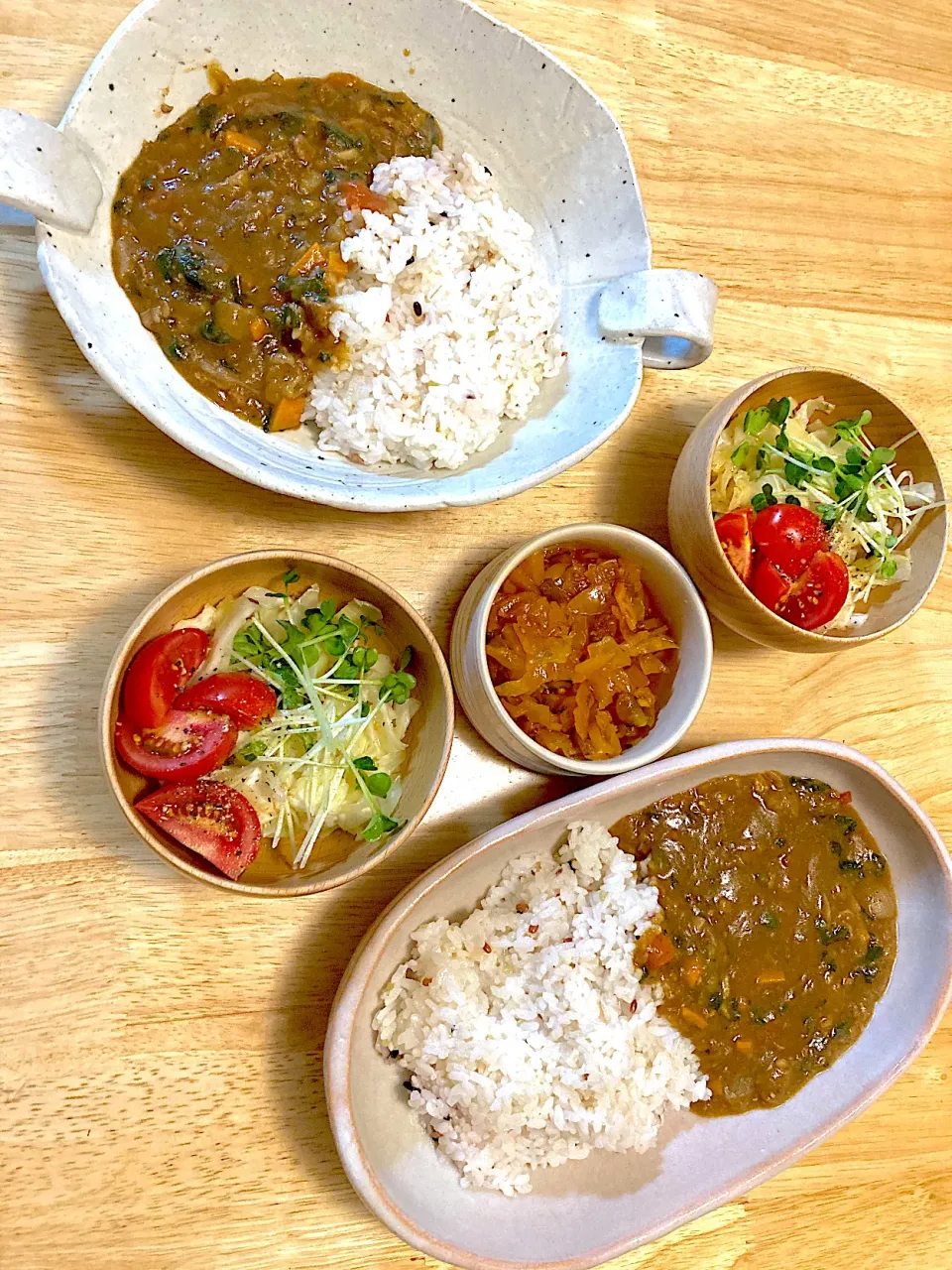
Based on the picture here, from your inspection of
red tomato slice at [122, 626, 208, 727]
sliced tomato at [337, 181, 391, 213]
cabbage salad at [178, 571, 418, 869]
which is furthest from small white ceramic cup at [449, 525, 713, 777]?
sliced tomato at [337, 181, 391, 213]

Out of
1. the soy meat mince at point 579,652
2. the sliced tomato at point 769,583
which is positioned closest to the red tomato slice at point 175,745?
the soy meat mince at point 579,652

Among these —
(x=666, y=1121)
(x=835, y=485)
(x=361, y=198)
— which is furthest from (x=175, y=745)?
(x=835, y=485)

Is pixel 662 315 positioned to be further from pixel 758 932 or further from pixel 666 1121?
pixel 666 1121

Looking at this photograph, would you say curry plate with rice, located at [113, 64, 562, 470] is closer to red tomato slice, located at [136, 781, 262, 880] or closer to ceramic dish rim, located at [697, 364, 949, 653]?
ceramic dish rim, located at [697, 364, 949, 653]

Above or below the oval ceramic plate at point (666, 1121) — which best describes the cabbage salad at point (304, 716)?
above

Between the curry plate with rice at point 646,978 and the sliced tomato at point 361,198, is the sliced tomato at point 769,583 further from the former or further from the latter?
the sliced tomato at point 361,198

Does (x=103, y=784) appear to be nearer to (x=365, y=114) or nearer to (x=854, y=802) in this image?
(x=365, y=114)
